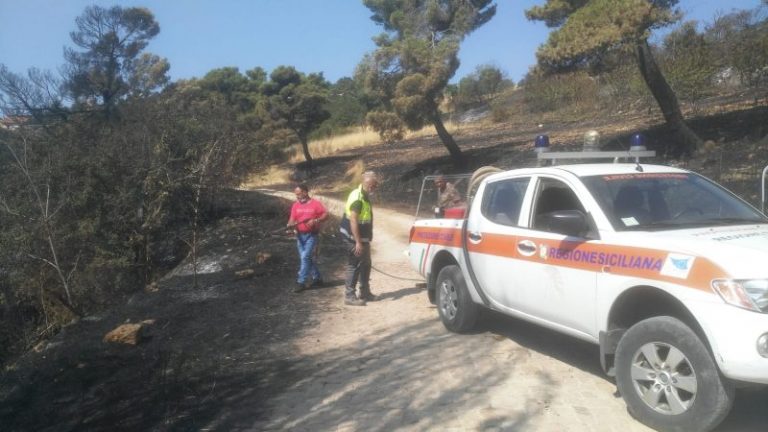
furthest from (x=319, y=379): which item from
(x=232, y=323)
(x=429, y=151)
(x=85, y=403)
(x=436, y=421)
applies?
(x=429, y=151)

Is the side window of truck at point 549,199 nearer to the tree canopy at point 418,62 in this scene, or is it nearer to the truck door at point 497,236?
the truck door at point 497,236

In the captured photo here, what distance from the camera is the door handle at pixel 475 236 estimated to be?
6832 millimetres

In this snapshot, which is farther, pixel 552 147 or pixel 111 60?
pixel 111 60

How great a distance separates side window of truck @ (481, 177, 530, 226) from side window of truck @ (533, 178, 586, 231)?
225 millimetres

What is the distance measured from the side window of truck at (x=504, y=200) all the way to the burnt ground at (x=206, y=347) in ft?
4.70

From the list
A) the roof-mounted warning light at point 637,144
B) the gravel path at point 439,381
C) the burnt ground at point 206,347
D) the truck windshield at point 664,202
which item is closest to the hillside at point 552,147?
the burnt ground at point 206,347

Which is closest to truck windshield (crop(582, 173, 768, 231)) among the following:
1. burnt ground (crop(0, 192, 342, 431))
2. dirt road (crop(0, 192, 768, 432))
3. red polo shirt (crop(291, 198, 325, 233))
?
dirt road (crop(0, 192, 768, 432))

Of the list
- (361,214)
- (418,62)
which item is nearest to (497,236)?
(361,214)

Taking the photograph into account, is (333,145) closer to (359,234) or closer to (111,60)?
→ (111,60)

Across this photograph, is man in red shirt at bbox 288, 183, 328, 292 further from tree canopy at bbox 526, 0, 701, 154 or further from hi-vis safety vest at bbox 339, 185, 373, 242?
tree canopy at bbox 526, 0, 701, 154

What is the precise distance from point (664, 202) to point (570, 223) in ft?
3.02

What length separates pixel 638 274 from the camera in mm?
4711

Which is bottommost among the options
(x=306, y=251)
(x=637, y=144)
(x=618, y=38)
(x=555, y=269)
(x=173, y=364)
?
(x=173, y=364)

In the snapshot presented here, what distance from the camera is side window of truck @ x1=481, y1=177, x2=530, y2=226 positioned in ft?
21.0
